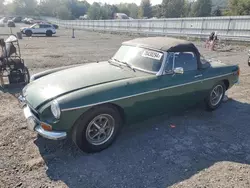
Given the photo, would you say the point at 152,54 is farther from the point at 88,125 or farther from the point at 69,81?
the point at 88,125

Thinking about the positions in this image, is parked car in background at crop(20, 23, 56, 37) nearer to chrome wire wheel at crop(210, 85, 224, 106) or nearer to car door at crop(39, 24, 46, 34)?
car door at crop(39, 24, 46, 34)

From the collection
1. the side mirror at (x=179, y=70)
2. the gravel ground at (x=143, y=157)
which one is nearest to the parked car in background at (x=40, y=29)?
the gravel ground at (x=143, y=157)

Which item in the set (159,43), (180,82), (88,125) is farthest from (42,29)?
(88,125)

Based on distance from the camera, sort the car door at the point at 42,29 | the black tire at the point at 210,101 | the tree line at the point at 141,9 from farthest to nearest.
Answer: the tree line at the point at 141,9
the car door at the point at 42,29
the black tire at the point at 210,101

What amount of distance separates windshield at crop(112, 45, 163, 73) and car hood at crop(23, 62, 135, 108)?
0.25m

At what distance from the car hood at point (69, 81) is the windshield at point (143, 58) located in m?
0.25

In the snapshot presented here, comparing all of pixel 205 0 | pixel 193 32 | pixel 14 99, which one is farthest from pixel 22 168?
pixel 205 0

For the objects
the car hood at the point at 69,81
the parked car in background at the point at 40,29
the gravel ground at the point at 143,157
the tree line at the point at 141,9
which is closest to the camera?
the gravel ground at the point at 143,157

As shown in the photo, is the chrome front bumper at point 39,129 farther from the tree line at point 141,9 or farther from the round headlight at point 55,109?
the tree line at point 141,9

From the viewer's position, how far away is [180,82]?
4133 mm

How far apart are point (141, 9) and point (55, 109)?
284ft

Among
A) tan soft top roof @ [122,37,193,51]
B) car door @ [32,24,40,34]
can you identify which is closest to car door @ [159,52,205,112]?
tan soft top roof @ [122,37,193,51]

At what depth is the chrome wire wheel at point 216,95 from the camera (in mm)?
5096

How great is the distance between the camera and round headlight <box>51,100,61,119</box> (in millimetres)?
2918
